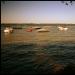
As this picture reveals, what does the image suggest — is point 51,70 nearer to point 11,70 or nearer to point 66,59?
point 11,70

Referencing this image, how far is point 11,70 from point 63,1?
2148 mm

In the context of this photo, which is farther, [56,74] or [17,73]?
[17,73]

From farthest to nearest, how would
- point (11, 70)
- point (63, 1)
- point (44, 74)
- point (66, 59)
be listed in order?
point (66, 59) → point (11, 70) → point (44, 74) → point (63, 1)

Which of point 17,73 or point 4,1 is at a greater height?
point 4,1

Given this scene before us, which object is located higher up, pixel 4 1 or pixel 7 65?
pixel 4 1

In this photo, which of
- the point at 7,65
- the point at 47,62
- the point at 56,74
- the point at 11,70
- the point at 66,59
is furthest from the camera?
the point at 66,59

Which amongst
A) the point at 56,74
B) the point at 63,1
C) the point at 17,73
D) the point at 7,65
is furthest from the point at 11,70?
the point at 63,1

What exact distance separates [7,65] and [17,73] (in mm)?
680

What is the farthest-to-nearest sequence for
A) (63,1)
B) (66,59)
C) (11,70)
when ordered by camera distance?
(66,59) → (11,70) → (63,1)

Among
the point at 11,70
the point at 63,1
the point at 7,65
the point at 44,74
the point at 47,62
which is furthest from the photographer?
the point at 47,62

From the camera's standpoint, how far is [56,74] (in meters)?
4.25

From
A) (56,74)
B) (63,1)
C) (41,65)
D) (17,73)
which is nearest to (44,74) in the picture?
(56,74)

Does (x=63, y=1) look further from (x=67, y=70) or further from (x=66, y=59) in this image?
(x=66, y=59)

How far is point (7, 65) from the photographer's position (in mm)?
5383
